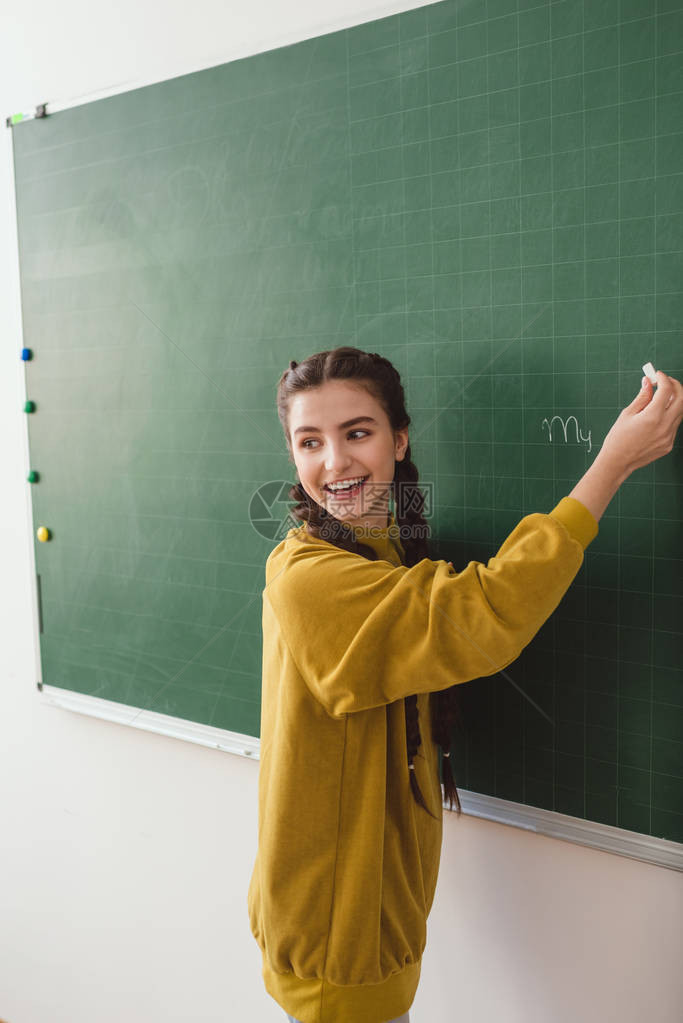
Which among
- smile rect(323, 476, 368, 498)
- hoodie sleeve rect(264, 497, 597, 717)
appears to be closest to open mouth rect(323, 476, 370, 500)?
smile rect(323, 476, 368, 498)

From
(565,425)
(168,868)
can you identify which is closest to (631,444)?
(565,425)

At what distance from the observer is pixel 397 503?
4.01 ft

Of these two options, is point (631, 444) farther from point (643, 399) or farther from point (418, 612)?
point (418, 612)

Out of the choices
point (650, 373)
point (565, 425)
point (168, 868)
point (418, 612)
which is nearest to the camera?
point (418, 612)

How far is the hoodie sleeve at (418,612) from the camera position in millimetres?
917

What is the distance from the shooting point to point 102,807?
182cm

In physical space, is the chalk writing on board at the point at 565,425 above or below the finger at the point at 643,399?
below

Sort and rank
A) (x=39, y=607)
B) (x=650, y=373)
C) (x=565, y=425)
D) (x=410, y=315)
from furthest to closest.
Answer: (x=39, y=607) < (x=410, y=315) < (x=565, y=425) < (x=650, y=373)

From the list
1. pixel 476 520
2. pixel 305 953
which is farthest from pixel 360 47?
pixel 305 953

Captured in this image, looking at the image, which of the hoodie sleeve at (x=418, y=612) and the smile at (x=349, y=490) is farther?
the smile at (x=349, y=490)

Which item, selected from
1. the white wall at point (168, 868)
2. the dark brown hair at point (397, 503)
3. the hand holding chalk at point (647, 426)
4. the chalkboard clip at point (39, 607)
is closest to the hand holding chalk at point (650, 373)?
the hand holding chalk at point (647, 426)

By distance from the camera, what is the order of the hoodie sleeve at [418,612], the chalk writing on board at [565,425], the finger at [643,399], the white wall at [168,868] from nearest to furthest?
the hoodie sleeve at [418,612]
the finger at [643,399]
the chalk writing on board at [565,425]
the white wall at [168,868]

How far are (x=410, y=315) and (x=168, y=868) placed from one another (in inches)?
51.2

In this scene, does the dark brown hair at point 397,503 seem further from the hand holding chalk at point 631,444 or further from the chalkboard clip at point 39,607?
the chalkboard clip at point 39,607
